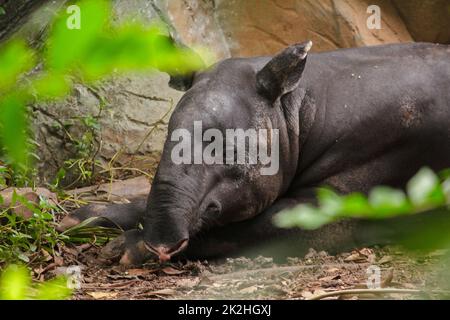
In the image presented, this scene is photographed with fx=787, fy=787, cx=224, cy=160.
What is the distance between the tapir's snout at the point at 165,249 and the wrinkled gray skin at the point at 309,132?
1.05 ft

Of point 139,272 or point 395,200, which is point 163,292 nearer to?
point 139,272

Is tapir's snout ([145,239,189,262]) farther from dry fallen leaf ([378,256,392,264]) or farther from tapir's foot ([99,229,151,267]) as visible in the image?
dry fallen leaf ([378,256,392,264])

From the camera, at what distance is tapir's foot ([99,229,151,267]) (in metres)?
4.35

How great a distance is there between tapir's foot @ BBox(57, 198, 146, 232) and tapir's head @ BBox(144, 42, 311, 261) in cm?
69

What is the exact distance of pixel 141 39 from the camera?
92cm

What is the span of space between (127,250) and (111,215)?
0.62m

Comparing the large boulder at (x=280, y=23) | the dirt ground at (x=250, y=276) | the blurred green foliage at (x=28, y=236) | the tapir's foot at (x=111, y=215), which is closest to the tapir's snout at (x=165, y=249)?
the dirt ground at (x=250, y=276)

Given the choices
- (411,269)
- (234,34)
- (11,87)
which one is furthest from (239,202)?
(11,87)

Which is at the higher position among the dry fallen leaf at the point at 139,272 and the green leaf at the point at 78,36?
the green leaf at the point at 78,36

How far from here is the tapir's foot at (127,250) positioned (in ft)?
14.3

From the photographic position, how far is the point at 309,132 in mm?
4855

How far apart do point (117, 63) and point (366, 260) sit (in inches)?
143

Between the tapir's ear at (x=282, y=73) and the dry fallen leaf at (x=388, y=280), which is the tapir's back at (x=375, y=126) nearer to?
the tapir's ear at (x=282, y=73)

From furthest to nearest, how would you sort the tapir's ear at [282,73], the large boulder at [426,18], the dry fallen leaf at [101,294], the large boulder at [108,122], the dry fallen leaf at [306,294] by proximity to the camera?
the large boulder at [426,18] → the large boulder at [108,122] → the tapir's ear at [282,73] → the dry fallen leaf at [101,294] → the dry fallen leaf at [306,294]
